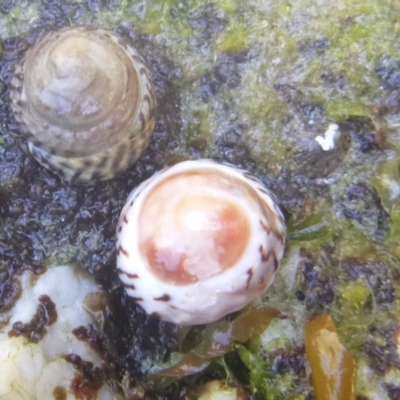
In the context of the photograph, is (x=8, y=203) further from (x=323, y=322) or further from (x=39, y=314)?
(x=323, y=322)

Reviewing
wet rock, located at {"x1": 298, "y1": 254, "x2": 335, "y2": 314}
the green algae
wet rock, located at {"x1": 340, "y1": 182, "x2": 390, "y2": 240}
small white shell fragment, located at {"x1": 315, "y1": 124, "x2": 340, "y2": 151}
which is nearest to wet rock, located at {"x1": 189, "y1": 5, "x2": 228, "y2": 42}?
the green algae

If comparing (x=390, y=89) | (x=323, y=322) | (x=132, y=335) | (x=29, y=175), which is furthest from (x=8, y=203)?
(x=390, y=89)

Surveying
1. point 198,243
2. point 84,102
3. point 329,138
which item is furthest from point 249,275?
point 84,102

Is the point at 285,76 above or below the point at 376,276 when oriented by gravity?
above

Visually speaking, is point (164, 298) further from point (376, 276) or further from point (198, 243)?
point (376, 276)

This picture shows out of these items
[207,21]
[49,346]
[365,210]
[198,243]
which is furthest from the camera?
[207,21]

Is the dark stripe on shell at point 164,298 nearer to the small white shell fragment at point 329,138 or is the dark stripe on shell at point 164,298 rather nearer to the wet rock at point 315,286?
the wet rock at point 315,286
